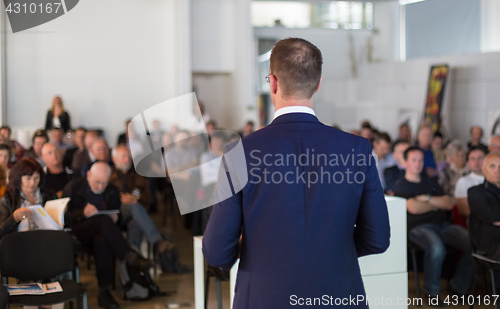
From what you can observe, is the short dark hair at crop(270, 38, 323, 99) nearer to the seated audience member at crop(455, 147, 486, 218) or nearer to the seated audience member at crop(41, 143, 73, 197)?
the seated audience member at crop(455, 147, 486, 218)

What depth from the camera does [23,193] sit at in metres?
3.87

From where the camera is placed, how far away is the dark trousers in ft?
13.5

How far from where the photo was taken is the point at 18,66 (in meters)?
10.4

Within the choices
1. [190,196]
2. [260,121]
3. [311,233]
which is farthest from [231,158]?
[260,121]

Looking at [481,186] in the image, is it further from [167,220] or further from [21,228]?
[167,220]

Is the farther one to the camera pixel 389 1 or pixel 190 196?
pixel 389 1

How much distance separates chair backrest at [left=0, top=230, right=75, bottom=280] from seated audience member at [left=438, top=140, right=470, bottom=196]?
334 cm

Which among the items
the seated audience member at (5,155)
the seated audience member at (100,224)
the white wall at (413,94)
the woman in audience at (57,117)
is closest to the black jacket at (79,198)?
the seated audience member at (100,224)

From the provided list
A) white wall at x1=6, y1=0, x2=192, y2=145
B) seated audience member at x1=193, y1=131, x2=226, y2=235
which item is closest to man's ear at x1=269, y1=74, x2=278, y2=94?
seated audience member at x1=193, y1=131, x2=226, y2=235

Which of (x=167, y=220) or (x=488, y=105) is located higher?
(x=488, y=105)

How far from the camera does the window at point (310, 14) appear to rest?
12125 millimetres

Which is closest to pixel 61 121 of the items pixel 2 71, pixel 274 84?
pixel 2 71

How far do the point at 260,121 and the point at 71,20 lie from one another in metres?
4.62

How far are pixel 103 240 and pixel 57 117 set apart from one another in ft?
22.0
